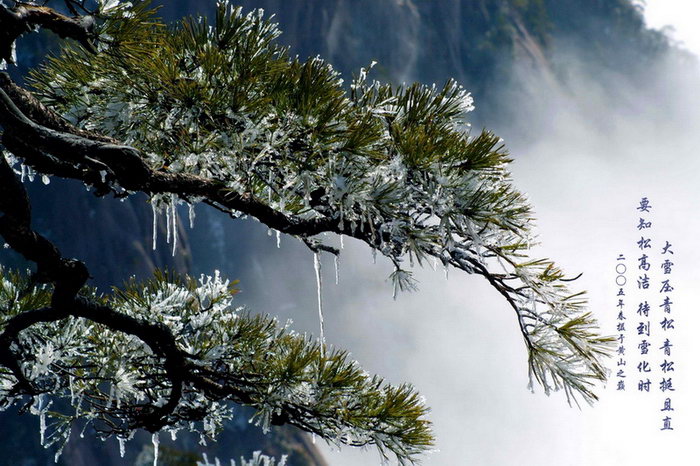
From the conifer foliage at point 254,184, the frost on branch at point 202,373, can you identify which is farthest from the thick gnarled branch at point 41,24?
the frost on branch at point 202,373

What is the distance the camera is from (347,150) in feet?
5.15

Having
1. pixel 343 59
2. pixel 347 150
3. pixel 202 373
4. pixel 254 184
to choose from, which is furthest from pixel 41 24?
pixel 343 59

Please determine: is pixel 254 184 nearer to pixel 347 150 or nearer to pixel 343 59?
pixel 347 150

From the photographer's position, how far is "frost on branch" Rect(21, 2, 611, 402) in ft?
5.06

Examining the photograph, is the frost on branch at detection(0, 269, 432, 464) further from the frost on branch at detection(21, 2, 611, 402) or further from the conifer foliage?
the frost on branch at detection(21, 2, 611, 402)

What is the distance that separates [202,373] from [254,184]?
0.72 m

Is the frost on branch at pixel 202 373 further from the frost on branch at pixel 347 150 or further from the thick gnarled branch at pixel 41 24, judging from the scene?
the thick gnarled branch at pixel 41 24

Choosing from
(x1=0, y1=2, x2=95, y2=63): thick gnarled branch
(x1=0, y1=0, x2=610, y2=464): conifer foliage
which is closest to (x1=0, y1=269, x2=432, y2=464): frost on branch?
(x1=0, y1=0, x2=610, y2=464): conifer foliage

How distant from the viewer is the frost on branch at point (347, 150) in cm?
154

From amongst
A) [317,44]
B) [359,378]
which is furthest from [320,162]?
[317,44]

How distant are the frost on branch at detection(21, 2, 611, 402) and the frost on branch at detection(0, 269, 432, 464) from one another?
448 millimetres

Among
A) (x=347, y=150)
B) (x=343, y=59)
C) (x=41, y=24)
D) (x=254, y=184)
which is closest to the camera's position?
(x=347, y=150)

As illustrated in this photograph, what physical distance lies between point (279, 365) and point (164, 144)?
848mm

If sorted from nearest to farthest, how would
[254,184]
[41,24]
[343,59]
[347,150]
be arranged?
[347,150] < [41,24] < [254,184] < [343,59]
